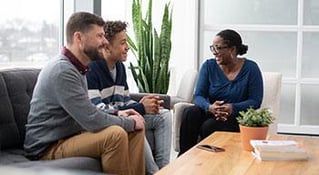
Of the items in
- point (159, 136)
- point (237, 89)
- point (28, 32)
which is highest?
point (28, 32)

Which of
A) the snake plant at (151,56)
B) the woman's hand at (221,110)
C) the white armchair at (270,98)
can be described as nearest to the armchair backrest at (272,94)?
the white armchair at (270,98)

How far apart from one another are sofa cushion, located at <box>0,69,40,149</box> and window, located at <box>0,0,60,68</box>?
0.92m

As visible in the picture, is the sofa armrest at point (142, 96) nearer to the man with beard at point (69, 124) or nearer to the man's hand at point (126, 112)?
the man's hand at point (126, 112)

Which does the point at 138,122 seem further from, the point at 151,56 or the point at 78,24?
the point at 151,56

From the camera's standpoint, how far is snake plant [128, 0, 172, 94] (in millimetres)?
5023

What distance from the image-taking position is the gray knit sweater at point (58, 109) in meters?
2.77

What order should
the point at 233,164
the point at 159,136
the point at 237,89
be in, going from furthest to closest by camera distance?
the point at 237,89
the point at 159,136
the point at 233,164

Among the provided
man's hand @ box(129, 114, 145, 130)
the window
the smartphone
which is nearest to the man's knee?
man's hand @ box(129, 114, 145, 130)

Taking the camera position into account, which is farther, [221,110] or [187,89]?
[187,89]

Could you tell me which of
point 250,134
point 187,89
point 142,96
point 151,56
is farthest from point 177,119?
point 250,134

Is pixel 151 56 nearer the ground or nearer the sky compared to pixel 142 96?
nearer the sky

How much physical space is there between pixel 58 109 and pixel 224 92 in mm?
1563

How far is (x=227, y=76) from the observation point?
399 cm

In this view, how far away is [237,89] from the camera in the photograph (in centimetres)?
393
